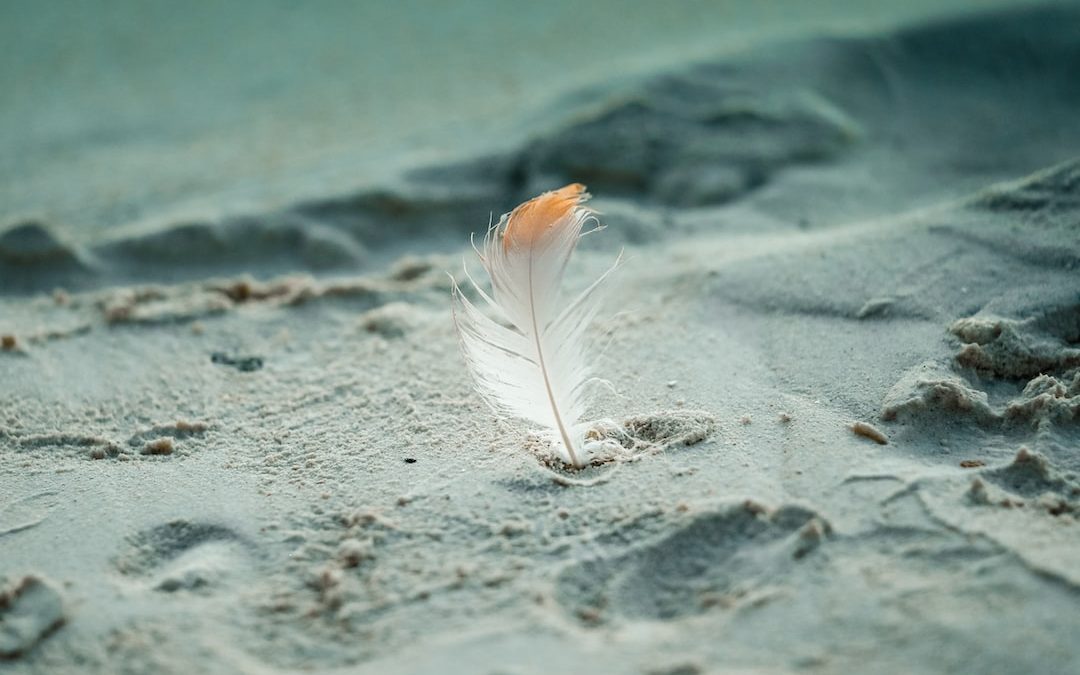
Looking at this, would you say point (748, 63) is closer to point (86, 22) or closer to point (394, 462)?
point (394, 462)

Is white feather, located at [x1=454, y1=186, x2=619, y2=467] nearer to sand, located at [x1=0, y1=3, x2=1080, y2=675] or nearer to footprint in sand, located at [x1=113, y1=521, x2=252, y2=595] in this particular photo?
sand, located at [x1=0, y1=3, x2=1080, y2=675]

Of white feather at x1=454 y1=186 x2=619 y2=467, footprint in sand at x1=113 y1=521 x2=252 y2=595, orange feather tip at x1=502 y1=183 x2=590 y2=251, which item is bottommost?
footprint in sand at x1=113 y1=521 x2=252 y2=595

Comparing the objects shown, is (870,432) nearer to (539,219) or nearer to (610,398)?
(610,398)

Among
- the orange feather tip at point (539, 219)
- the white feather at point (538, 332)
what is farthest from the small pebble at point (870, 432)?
the orange feather tip at point (539, 219)

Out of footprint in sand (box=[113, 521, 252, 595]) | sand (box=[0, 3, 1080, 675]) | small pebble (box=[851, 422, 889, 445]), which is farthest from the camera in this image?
small pebble (box=[851, 422, 889, 445])

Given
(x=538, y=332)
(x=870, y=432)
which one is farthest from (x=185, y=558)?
(x=870, y=432)

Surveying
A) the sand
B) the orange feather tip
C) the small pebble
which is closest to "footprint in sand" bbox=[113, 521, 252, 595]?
the sand

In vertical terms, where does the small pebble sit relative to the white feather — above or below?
below
